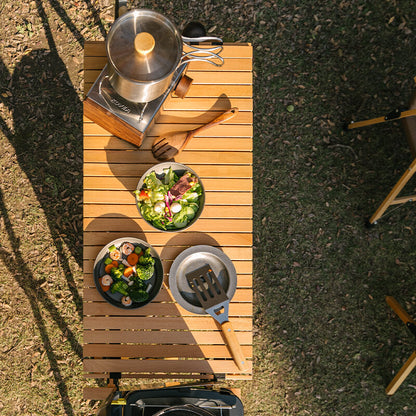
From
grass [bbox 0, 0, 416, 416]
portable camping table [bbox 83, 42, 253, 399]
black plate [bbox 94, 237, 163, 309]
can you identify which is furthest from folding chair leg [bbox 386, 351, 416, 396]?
black plate [bbox 94, 237, 163, 309]

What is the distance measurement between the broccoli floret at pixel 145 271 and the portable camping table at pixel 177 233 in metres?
0.15

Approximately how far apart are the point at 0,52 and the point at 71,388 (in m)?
3.05

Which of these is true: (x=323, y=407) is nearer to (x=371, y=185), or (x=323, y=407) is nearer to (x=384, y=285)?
(x=384, y=285)

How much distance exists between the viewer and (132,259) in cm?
208

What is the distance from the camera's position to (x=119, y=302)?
209 cm

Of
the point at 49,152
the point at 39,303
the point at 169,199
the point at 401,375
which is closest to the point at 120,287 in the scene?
the point at 169,199

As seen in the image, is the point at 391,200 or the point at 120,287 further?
the point at 391,200

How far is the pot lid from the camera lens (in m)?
1.67

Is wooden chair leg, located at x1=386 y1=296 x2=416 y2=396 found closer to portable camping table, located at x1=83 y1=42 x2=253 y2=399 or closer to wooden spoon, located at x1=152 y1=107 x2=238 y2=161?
portable camping table, located at x1=83 y1=42 x2=253 y2=399

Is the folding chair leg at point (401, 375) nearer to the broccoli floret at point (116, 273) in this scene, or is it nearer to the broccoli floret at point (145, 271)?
the broccoli floret at point (145, 271)

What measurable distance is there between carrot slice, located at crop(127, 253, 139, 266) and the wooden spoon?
578 mm

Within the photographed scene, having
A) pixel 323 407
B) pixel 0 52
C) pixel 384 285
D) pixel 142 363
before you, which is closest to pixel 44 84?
pixel 0 52

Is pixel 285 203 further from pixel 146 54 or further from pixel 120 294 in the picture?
pixel 146 54

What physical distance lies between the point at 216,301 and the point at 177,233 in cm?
45
